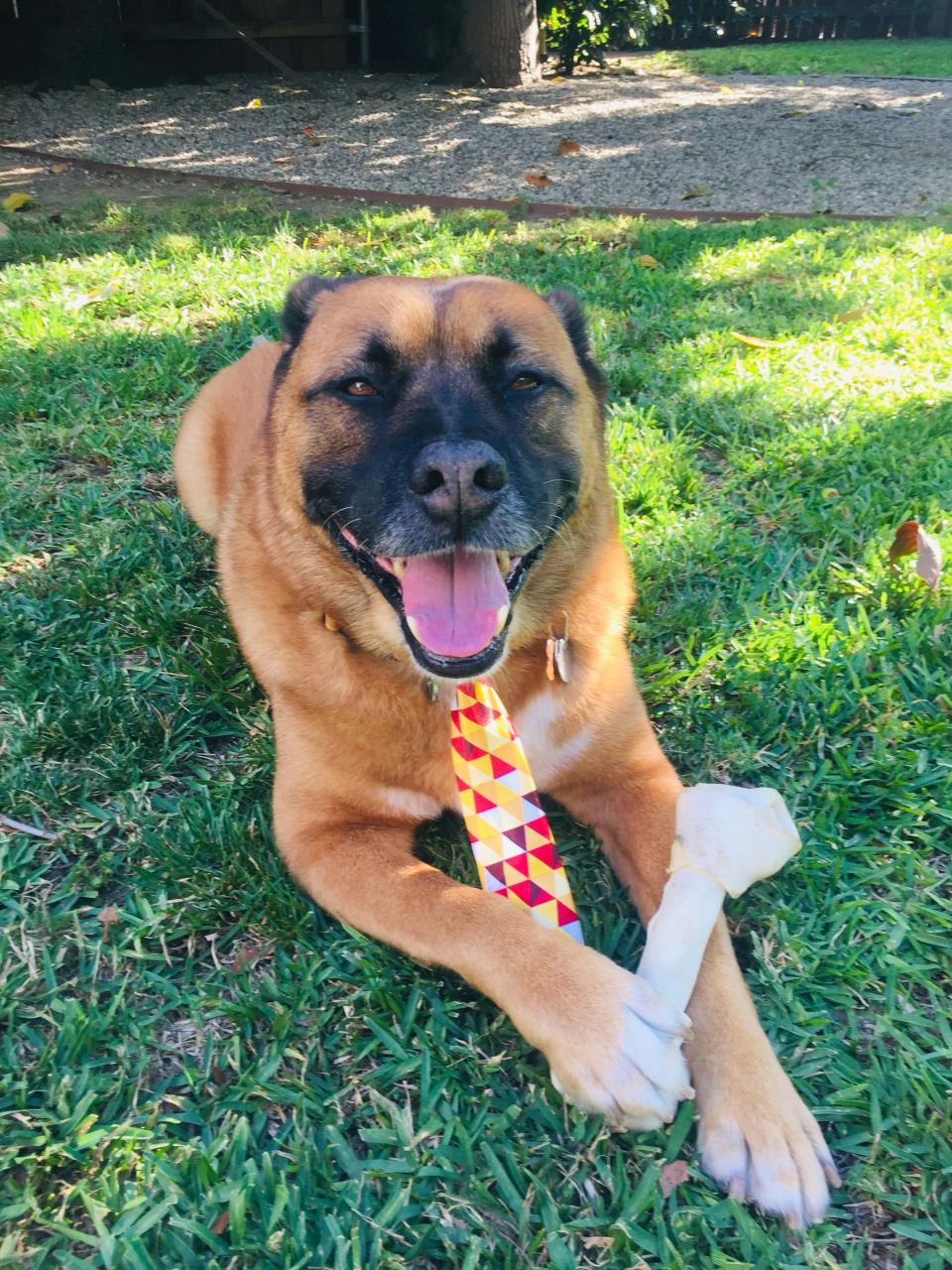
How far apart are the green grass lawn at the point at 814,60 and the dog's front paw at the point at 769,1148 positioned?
1544cm

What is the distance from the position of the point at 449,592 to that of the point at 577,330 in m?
1.03

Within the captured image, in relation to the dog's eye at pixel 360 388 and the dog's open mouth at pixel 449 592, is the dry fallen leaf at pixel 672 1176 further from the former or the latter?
the dog's eye at pixel 360 388

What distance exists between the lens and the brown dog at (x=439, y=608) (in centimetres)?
205

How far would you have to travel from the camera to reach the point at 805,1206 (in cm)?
167

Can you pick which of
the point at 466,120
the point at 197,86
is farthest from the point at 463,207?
the point at 197,86

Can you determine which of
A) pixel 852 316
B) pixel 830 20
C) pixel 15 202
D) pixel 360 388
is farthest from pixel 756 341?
pixel 830 20

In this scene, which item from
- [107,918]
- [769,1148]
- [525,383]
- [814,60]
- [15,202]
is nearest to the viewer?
[769,1148]

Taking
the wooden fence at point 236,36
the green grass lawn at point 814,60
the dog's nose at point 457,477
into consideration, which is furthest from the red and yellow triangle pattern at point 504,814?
the green grass lawn at point 814,60

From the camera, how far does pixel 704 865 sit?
2027mm

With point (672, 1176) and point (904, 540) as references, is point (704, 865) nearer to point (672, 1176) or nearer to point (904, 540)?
point (672, 1176)

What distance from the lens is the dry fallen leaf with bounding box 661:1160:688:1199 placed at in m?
1.72

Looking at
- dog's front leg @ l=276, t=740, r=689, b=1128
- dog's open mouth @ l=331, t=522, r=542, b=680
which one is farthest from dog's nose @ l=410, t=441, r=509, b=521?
dog's front leg @ l=276, t=740, r=689, b=1128

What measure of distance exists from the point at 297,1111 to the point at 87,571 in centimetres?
221

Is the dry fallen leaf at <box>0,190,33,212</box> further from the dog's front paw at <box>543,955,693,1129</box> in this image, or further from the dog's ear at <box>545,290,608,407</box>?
the dog's front paw at <box>543,955,693,1129</box>
